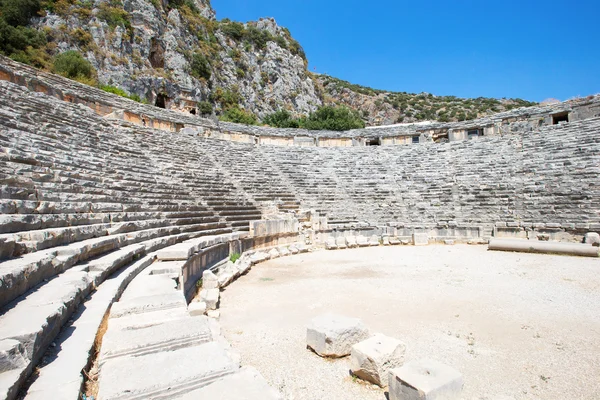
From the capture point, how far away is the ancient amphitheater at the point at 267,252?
2486 millimetres

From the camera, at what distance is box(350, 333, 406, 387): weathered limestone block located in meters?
3.18

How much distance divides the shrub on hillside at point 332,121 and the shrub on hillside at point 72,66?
18.5m

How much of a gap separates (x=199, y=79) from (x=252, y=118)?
21.2 ft

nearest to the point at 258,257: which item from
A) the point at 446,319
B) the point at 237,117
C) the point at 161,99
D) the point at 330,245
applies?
the point at 330,245

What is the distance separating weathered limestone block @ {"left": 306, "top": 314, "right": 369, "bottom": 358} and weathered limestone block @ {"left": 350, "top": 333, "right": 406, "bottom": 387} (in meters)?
0.33

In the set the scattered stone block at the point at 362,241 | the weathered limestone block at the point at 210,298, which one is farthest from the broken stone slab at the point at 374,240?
the weathered limestone block at the point at 210,298

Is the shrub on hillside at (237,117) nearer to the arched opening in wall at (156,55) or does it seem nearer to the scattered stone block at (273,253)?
the arched opening in wall at (156,55)

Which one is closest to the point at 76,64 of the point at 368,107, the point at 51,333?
the point at 51,333

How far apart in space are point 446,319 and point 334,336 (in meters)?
2.07

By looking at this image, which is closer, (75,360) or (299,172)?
(75,360)

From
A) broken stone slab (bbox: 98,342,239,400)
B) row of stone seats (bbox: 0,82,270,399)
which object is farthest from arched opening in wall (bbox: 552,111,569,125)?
broken stone slab (bbox: 98,342,239,400)

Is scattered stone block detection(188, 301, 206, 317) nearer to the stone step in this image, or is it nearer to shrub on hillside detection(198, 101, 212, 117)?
the stone step

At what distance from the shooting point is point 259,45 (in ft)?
145

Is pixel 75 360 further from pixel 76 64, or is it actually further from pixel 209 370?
pixel 76 64
